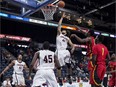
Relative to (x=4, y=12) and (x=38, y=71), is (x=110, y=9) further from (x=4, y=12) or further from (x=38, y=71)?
(x=38, y=71)

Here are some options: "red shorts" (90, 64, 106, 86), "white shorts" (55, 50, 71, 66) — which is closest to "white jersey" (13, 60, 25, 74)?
"white shorts" (55, 50, 71, 66)

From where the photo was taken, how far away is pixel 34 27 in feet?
77.9

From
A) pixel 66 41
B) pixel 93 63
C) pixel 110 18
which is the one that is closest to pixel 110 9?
pixel 110 18

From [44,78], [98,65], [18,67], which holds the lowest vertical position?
[18,67]

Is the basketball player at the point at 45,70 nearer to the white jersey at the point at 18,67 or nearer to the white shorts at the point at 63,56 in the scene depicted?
the white shorts at the point at 63,56

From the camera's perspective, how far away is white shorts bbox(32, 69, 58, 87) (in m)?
6.05

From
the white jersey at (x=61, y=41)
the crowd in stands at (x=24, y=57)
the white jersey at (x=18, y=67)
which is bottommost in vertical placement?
the crowd in stands at (x=24, y=57)

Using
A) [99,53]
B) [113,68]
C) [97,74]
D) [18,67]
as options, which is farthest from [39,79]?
[18,67]

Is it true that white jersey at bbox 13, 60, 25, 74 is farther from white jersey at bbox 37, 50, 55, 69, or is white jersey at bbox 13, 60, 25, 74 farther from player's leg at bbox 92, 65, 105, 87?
white jersey at bbox 37, 50, 55, 69

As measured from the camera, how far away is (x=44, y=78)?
20.0ft

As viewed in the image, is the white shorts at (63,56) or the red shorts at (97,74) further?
the white shorts at (63,56)

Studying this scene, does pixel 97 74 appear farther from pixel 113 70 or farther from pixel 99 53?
pixel 113 70

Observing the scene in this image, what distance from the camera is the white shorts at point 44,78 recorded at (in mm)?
6047

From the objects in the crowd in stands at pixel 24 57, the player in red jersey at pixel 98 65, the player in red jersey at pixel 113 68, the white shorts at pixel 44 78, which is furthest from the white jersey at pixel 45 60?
the crowd in stands at pixel 24 57
